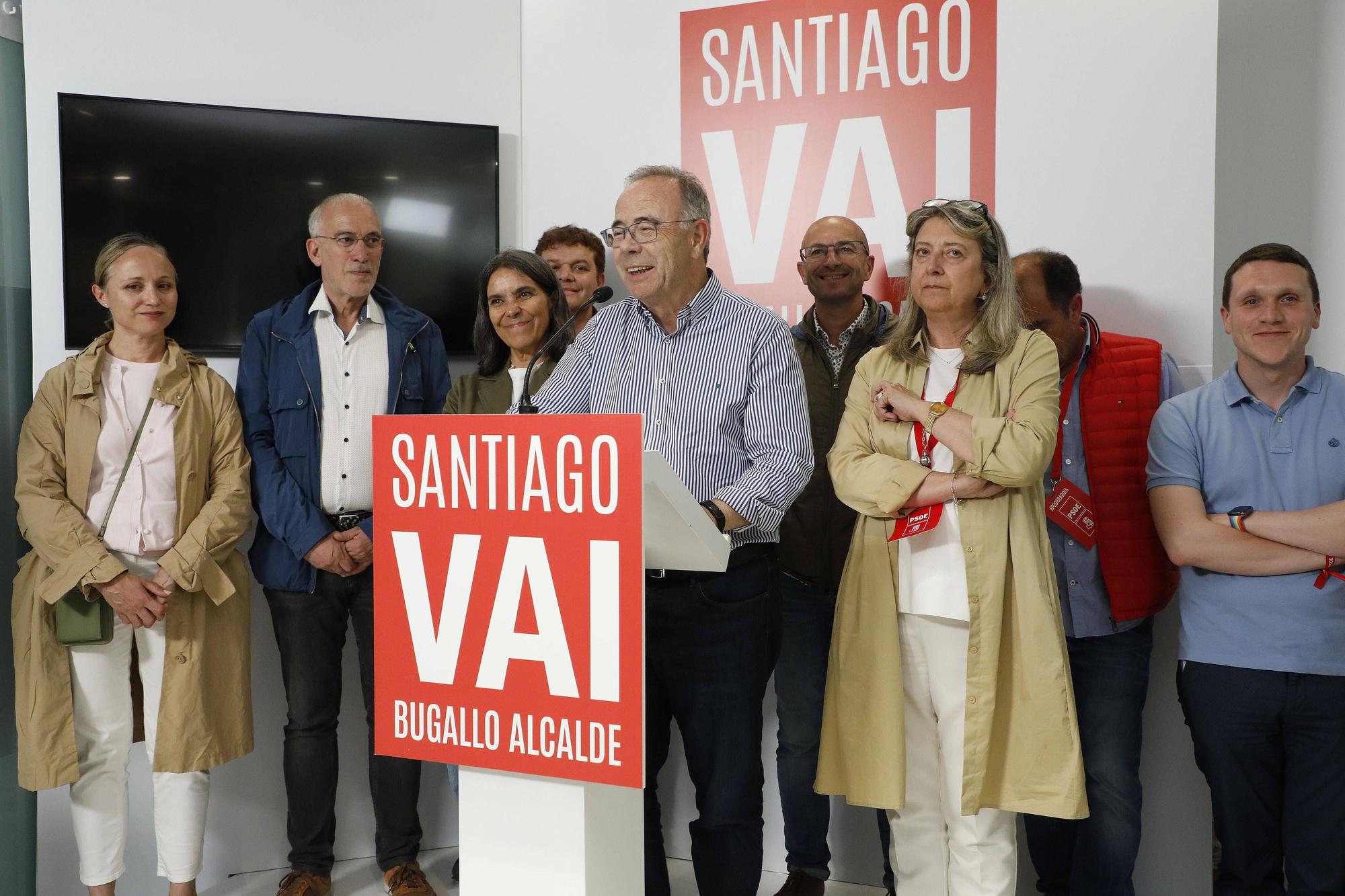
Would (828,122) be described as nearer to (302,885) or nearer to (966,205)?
(966,205)

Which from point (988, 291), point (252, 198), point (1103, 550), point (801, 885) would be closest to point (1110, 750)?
point (1103, 550)

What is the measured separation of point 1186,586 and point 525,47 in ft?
9.66

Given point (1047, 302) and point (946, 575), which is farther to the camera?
point (1047, 302)

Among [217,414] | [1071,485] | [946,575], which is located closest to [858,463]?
[946,575]

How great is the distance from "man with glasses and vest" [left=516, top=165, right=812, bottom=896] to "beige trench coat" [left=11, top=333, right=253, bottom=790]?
130 cm

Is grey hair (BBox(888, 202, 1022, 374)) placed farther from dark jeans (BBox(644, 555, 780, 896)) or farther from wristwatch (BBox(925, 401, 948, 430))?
dark jeans (BBox(644, 555, 780, 896))

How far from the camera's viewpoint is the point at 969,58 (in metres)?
3.26

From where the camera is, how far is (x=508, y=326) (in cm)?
311

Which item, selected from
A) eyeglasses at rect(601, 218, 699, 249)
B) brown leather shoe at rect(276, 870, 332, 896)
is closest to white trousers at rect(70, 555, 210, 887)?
brown leather shoe at rect(276, 870, 332, 896)

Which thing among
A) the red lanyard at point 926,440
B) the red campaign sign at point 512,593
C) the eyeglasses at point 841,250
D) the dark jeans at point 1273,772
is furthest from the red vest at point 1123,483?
the red campaign sign at point 512,593

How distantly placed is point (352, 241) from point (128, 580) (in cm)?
121

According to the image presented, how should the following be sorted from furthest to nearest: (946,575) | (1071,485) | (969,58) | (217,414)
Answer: (969,58)
(217,414)
(1071,485)
(946,575)

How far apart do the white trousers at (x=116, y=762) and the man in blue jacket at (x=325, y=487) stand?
0.35 metres

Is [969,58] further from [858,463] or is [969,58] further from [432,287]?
[432,287]
